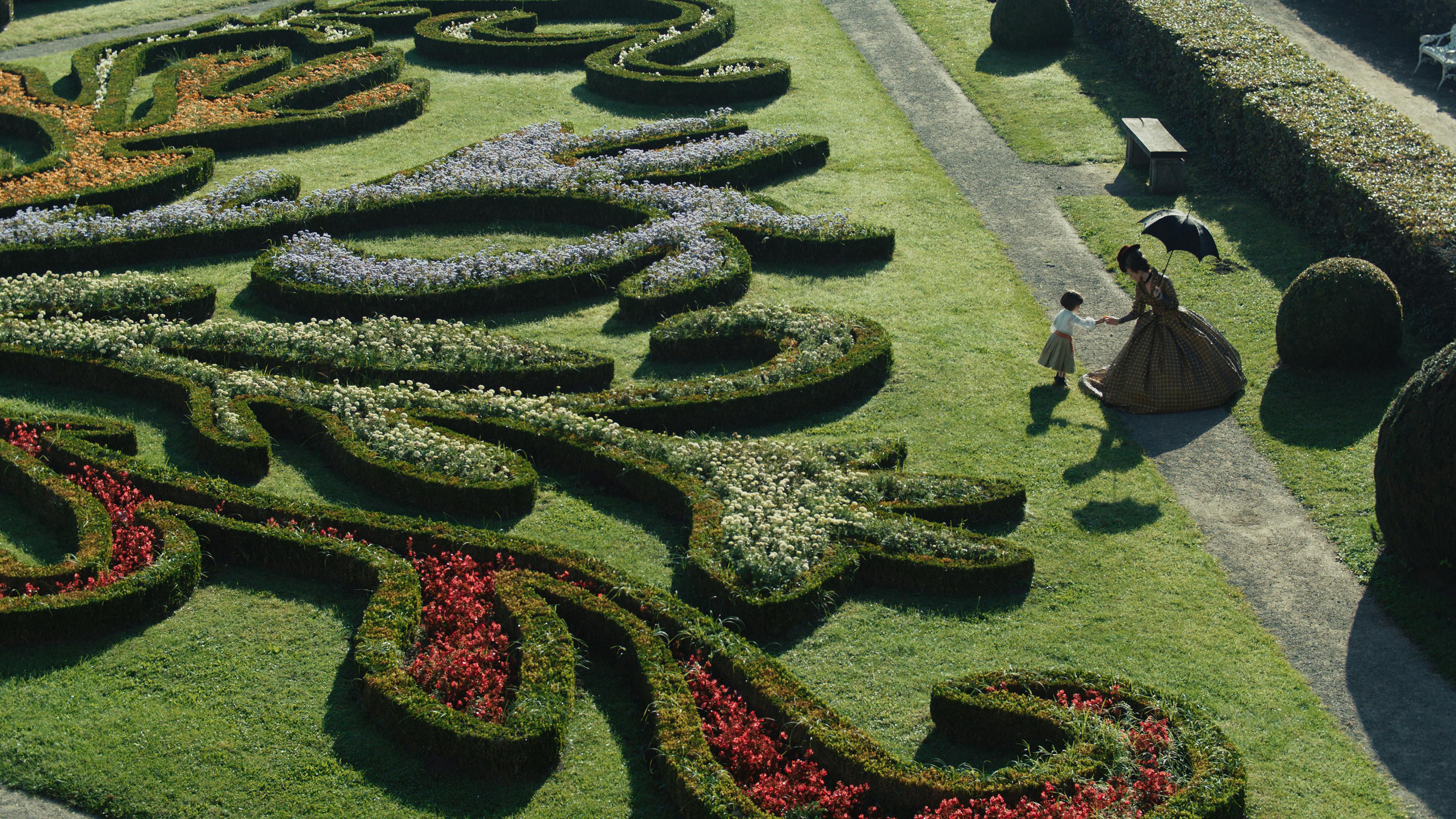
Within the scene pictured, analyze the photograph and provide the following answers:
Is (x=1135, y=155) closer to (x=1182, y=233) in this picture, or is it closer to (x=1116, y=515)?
(x=1182, y=233)

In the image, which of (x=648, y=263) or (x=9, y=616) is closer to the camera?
(x=9, y=616)

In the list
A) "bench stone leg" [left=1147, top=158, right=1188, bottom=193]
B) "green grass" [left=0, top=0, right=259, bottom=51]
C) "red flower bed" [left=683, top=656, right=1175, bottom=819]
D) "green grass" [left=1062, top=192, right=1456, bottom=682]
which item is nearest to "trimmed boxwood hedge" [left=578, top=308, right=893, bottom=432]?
"green grass" [left=1062, top=192, right=1456, bottom=682]

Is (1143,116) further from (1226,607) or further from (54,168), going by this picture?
(54,168)

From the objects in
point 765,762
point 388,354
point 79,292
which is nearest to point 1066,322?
point 765,762

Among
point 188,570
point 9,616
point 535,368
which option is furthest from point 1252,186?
point 9,616

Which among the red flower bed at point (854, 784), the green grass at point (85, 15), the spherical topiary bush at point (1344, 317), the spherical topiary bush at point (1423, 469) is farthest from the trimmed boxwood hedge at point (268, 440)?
the green grass at point (85, 15)

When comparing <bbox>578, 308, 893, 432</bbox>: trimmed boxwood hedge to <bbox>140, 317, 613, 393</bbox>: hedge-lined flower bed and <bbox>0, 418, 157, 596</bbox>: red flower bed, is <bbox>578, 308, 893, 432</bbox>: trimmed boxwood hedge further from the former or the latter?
<bbox>0, 418, 157, 596</bbox>: red flower bed

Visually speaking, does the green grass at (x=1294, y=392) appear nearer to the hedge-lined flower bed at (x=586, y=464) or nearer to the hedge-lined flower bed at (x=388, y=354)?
the hedge-lined flower bed at (x=586, y=464)
